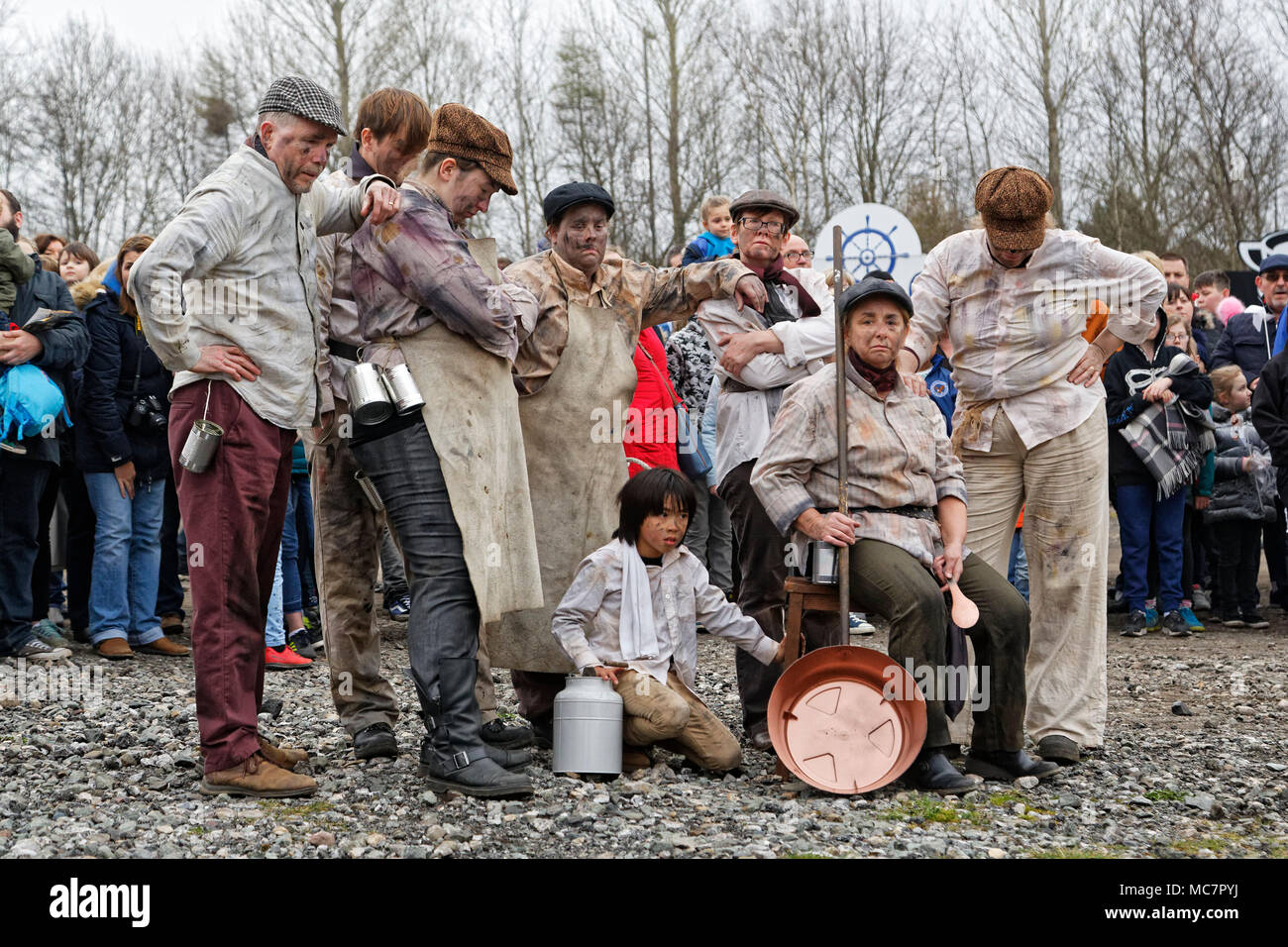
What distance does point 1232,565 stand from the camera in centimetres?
1013

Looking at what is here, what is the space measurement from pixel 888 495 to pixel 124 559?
4.69 m

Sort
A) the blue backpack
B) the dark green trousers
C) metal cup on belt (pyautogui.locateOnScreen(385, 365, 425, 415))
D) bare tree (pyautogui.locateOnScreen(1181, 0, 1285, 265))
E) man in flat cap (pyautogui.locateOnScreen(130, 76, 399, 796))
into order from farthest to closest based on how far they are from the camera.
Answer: bare tree (pyautogui.locateOnScreen(1181, 0, 1285, 265))
the blue backpack
the dark green trousers
metal cup on belt (pyautogui.locateOnScreen(385, 365, 425, 415))
man in flat cap (pyautogui.locateOnScreen(130, 76, 399, 796))

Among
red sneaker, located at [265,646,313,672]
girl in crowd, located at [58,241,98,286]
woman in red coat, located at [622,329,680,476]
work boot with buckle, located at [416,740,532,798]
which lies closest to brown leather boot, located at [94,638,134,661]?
red sneaker, located at [265,646,313,672]

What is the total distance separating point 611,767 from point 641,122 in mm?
22288

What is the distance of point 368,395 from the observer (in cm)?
459

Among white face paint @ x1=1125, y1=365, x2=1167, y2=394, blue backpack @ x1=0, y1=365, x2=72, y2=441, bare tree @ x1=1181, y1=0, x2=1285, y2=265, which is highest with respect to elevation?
bare tree @ x1=1181, y1=0, x2=1285, y2=265

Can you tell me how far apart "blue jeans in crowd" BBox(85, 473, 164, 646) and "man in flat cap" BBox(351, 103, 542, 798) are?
376cm

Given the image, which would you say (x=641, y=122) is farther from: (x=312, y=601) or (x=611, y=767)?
(x=611, y=767)

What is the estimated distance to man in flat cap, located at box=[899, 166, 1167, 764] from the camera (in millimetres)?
5707

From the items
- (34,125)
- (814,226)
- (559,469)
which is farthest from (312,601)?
(34,125)

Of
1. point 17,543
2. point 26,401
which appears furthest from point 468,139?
point 17,543

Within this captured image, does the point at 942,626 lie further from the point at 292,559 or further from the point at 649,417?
the point at 292,559

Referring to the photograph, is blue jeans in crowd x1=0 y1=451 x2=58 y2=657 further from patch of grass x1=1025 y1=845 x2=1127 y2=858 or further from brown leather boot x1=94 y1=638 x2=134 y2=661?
patch of grass x1=1025 y1=845 x2=1127 y2=858

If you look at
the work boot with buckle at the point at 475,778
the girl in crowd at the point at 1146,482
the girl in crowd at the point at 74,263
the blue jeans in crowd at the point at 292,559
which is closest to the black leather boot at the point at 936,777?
the work boot with buckle at the point at 475,778
